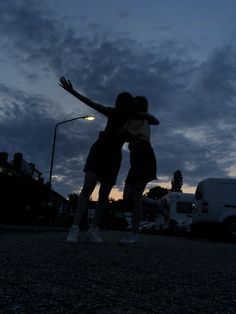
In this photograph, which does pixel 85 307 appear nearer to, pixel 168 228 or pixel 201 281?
pixel 201 281

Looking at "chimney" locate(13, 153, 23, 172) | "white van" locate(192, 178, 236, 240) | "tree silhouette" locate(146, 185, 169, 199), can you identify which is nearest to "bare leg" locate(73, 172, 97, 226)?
"white van" locate(192, 178, 236, 240)

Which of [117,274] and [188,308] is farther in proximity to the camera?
[117,274]

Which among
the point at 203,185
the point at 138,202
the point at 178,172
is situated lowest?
the point at 138,202

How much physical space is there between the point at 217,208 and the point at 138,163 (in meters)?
10.1

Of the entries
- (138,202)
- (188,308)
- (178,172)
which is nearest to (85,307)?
(188,308)

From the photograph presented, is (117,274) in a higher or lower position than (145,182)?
lower

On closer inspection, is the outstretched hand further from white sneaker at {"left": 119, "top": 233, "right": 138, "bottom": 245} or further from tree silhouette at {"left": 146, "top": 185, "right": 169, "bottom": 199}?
tree silhouette at {"left": 146, "top": 185, "right": 169, "bottom": 199}

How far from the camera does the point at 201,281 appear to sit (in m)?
3.32

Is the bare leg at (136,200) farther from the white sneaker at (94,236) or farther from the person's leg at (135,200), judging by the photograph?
the white sneaker at (94,236)

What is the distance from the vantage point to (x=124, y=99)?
257 inches

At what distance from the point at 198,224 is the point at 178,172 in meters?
107

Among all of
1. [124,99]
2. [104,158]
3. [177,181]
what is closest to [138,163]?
[104,158]

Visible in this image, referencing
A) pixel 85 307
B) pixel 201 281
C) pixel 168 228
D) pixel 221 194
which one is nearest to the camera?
pixel 85 307

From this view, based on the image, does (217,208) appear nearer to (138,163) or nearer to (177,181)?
(138,163)
